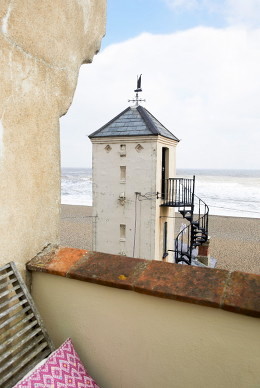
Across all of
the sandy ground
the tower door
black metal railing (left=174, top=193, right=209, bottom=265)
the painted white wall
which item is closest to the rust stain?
black metal railing (left=174, top=193, right=209, bottom=265)

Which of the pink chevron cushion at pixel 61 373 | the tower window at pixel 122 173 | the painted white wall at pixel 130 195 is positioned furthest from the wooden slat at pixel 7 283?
the tower window at pixel 122 173

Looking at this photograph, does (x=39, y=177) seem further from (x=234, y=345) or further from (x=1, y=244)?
(x=234, y=345)

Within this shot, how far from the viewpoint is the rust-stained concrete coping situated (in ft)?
5.49

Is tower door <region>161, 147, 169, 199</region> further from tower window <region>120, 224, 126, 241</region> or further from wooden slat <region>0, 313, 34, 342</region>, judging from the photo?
wooden slat <region>0, 313, 34, 342</region>

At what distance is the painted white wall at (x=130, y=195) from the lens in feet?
34.7

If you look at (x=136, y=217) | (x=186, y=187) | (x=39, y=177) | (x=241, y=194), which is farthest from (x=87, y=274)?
(x=241, y=194)

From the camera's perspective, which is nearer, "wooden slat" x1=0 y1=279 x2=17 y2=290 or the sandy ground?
"wooden slat" x1=0 y1=279 x2=17 y2=290

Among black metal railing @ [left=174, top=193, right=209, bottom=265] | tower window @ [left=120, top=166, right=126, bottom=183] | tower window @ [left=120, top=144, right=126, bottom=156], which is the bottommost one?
black metal railing @ [left=174, top=193, right=209, bottom=265]

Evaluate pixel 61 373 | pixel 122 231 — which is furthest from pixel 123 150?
pixel 61 373

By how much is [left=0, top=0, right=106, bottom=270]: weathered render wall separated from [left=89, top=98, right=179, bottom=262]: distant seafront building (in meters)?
7.95

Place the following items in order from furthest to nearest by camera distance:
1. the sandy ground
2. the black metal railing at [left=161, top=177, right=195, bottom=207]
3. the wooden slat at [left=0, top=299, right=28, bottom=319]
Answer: the sandy ground → the black metal railing at [left=161, top=177, right=195, bottom=207] → the wooden slat at [left=0, top=299, right=28, bottom=319]

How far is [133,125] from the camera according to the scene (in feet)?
36.3

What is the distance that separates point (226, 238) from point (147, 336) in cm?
2078

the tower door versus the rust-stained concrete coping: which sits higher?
the tower door
